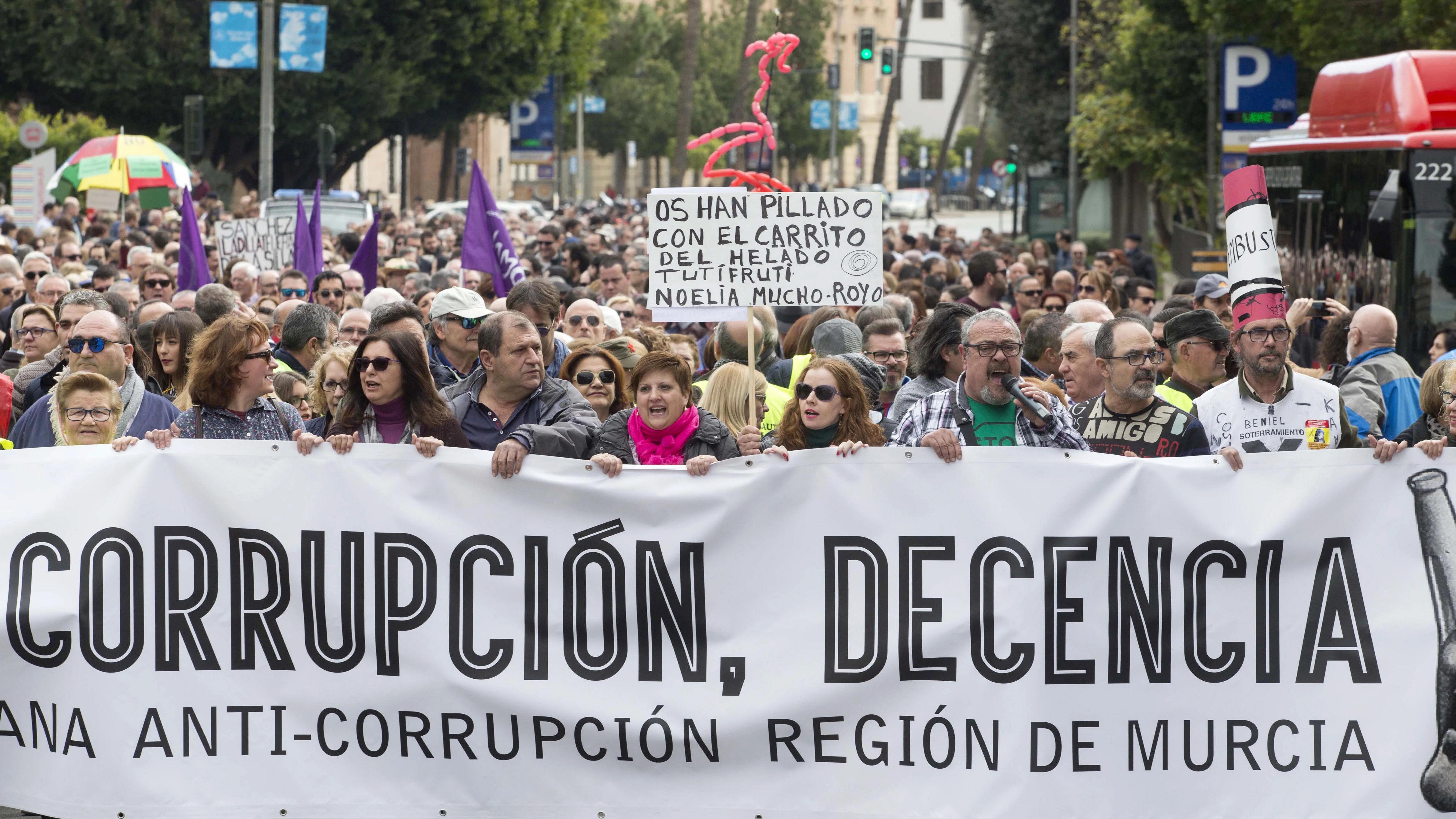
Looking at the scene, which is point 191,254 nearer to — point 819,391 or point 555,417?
point 555,417

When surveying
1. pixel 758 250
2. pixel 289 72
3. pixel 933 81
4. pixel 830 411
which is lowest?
pixel 830 411

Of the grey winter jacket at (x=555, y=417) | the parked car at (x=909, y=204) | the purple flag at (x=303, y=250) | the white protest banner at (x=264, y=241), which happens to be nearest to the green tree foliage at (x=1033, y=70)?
the white protest banner at (x=264, y=241)

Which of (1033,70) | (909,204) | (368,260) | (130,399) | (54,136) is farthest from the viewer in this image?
(909,204)

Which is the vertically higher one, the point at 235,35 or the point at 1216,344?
the point at 235,35

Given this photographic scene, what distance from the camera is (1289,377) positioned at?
21.5 feet

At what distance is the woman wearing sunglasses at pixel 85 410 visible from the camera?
21.2ft

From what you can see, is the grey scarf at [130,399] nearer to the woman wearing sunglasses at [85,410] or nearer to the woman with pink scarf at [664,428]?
the woman wearing sunglasses at [85,410]

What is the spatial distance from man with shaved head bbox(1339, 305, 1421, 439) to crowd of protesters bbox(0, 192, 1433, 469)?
1cm

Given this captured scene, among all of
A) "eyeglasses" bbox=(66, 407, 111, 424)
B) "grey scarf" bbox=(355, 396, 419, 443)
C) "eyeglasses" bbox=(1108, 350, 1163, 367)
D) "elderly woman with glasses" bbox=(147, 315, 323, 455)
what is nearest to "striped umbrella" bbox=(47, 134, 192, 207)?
"eyeglasses" bbox=(66, 407, 111, 424)

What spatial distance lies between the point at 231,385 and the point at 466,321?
2.19m

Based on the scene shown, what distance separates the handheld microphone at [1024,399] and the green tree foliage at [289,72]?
38788 millimetres

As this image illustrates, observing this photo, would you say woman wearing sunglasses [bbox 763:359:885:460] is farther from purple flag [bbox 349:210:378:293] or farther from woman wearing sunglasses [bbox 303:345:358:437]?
purple flag [bbox 349:210:378:293]

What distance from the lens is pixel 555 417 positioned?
6.63 metres

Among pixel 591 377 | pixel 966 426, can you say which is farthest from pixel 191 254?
pixel 966 426
